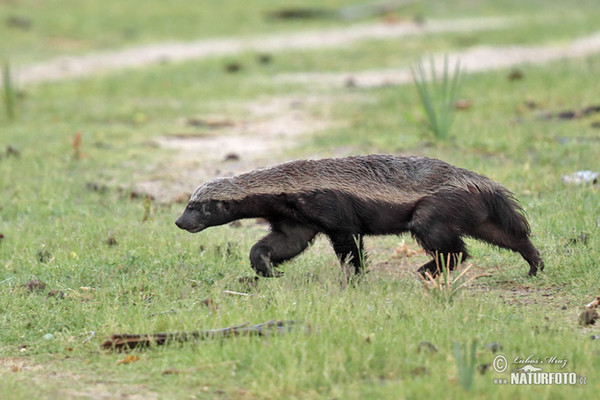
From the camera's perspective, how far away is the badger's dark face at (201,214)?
610 cm

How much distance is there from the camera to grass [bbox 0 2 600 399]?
440 centimetres

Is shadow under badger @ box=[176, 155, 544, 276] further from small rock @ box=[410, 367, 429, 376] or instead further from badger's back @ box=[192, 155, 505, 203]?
small rock @ box=[410, 367, 429, 376]

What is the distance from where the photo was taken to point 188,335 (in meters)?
4.84

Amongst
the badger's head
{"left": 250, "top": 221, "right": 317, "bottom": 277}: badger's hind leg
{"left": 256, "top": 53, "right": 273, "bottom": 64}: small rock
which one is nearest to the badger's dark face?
the badger's head

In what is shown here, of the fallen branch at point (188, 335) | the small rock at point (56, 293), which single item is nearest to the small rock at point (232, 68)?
the small rock at point (56, 293)

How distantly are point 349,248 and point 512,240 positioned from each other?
1205 mm

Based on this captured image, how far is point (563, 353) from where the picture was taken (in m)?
4.54

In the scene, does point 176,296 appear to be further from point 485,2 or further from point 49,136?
point 485,2

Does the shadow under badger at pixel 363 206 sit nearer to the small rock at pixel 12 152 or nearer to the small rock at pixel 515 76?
the small rock at pixel 12 152

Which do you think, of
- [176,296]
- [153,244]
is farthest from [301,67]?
[176,296]

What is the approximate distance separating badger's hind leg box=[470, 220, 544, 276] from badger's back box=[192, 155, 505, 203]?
0.31 metres

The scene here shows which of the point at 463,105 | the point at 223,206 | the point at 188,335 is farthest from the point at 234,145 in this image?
the point at 188,335

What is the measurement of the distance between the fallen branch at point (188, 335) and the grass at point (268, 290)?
6 centimetres

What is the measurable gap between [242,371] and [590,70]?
37.0 ft
